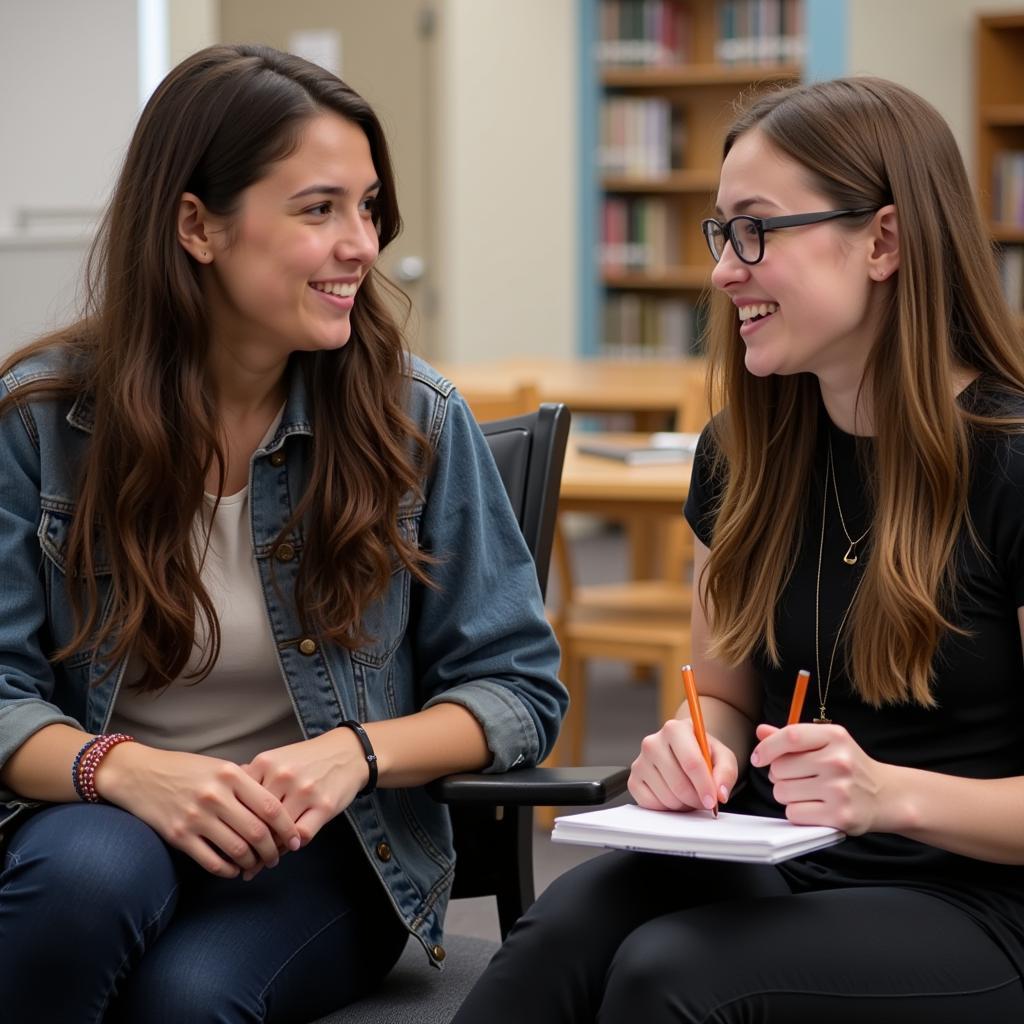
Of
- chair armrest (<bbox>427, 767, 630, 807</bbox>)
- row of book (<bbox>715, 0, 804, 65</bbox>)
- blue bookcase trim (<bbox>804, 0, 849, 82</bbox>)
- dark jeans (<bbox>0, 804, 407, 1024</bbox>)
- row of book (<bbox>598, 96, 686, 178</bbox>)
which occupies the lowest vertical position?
dark jeans (<bbox>0, 804, 407, 1024</bbox>)

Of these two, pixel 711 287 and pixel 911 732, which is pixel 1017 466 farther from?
pixel 711 287

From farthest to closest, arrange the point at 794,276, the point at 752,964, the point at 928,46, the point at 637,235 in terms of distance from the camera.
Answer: the point at 637,235 < the point at 928,46 < the point at 794,276 < the point at 752,964

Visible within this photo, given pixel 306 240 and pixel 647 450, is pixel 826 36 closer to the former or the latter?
pixel 647 450

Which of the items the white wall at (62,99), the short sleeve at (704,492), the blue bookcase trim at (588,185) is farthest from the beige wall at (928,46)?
the short sleeve at (704,492)

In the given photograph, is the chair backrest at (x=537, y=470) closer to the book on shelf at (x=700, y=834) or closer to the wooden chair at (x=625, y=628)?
the book on shelf at (x=700, y=834)

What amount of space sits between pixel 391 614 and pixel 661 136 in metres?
6.39

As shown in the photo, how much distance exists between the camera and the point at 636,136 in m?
7.67

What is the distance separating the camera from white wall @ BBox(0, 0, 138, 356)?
4254mm

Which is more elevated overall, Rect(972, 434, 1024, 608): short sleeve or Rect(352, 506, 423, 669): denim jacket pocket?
Rect(972, 434, 1024, 608): short sleeve

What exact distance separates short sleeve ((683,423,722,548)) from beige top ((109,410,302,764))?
0.45 metres

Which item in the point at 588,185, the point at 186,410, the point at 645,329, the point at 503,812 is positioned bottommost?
the point at 645,329

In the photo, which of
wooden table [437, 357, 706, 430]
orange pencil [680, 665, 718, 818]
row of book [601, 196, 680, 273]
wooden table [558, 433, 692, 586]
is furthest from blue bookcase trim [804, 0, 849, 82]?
orange pencil [680, 665, 718, 818]

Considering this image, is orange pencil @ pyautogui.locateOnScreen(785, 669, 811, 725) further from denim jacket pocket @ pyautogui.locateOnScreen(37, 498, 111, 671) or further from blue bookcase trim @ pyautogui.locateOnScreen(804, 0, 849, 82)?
blue bookcase trim @ pyautogui.locateOnScreen(804, 0, 849, 82)

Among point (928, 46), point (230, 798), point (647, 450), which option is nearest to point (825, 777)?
point (230, 798)
